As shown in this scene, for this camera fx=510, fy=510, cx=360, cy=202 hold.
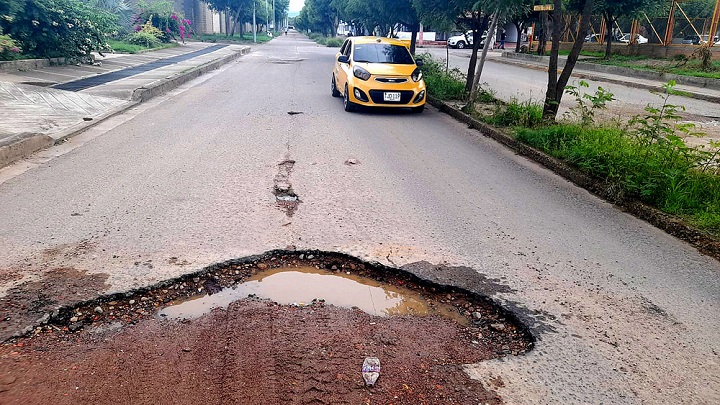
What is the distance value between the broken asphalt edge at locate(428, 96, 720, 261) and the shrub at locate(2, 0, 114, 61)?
42.6 ft

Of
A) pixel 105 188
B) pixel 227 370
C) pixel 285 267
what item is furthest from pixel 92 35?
pixel 227 370

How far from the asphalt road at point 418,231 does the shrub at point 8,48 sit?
6.56 m

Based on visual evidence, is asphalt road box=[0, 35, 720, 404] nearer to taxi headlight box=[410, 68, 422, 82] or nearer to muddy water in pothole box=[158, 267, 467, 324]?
muddy water in pothole box=[158, 267, 467, 324]

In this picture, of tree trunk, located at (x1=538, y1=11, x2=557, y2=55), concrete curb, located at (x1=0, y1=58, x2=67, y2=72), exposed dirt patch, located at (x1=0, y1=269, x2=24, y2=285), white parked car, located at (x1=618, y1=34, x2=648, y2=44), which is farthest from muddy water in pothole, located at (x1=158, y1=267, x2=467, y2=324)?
white parked car, located at (x1=618, y1=34, x2=648, y2=44)

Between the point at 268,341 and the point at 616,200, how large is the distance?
454cm

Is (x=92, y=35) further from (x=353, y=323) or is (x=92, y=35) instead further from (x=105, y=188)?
(x=353, y=323)

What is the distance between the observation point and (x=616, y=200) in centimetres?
584

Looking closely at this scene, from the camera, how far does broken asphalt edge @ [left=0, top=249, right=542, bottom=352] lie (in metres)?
3.23

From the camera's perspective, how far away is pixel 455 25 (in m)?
13.4

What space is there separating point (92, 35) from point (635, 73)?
66.5 feet

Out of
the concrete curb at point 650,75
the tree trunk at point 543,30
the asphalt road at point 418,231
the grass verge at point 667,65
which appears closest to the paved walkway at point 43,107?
the asphalt road at point 418,231

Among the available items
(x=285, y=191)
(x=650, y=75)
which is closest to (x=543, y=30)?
(x=650, y=75)

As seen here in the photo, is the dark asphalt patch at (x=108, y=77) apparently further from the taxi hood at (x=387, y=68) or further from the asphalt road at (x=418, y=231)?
the taxi hood at (x=387, y=68)

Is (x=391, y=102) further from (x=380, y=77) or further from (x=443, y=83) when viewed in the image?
(x=443, y=83)
